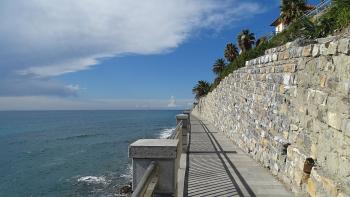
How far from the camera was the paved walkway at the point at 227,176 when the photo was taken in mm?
7152

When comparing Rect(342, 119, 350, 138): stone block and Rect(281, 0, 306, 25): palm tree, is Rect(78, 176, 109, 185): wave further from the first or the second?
Rect(342, 119, 350, 138): stone block

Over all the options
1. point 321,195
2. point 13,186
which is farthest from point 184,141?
point 13,186

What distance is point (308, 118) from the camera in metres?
6.27

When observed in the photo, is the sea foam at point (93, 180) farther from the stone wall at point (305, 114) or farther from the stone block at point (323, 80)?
the stone block at point (323, 80)

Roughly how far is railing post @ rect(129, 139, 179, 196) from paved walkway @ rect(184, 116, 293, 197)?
2336mm

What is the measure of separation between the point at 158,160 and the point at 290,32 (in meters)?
13.2

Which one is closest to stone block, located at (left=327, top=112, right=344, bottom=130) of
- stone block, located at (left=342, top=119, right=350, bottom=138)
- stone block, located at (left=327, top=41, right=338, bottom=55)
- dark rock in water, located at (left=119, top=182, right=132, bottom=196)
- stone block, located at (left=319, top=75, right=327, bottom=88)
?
stone block, located at (left=342, top=119, right=350, bottom=138)

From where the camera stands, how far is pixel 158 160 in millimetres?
4754

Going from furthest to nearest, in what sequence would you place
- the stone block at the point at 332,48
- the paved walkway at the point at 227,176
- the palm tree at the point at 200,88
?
the palm tree at the point at 200,88 < the paved walkway at the point at 227,176 < the stone block at the point at 332,48

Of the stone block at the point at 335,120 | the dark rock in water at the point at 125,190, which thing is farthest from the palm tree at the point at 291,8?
the stone block at the point at 335,120

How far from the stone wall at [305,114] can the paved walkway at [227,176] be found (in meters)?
0.31

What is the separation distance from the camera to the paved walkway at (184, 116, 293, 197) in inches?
282

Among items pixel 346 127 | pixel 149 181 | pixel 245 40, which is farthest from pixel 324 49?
pixel 245 40

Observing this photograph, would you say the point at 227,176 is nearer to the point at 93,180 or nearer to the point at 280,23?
the point at 93,180
